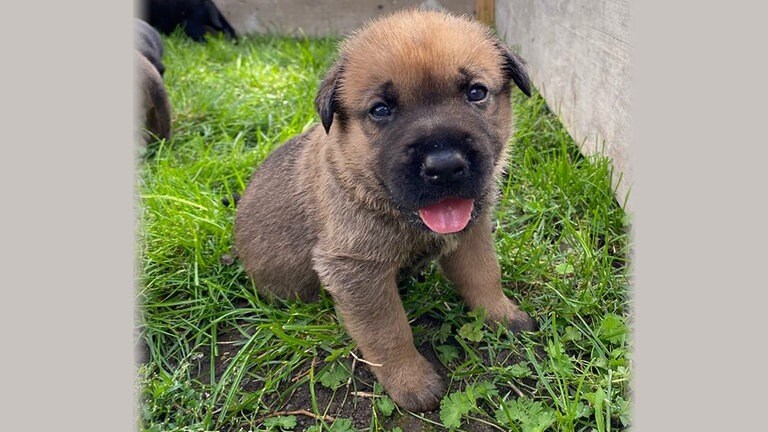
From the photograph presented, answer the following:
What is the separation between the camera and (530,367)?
2365mm

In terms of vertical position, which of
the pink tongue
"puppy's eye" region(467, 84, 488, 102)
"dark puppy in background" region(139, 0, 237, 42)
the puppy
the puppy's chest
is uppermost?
"puppy's eye" region(467, 84, 488, 102)

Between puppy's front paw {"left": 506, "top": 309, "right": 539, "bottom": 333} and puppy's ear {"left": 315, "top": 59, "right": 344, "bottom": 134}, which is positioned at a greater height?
puppy's ear {"left": 315, "top": 59, "right": 344, "bottom": 134}

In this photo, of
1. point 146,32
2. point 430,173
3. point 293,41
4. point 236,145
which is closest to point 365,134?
point 430,173

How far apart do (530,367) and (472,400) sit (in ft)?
1.05

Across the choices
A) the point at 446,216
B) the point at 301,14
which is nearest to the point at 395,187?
the point at 446,216

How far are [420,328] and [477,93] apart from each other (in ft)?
3.29

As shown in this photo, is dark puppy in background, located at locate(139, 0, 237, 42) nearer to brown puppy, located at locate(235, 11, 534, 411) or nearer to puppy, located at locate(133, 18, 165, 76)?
puppy, located at locate(133, 18, 165, 76)

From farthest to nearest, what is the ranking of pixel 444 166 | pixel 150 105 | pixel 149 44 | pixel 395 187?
1. pixel 149 44
2. pixel 150 105
3. pixel 395 187
4. pixel 444 166

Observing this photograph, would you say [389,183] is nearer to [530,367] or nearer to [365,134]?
[365,134]

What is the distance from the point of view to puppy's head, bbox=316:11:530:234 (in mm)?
1955

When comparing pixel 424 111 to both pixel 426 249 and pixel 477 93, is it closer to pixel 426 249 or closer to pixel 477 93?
pixel 477 93

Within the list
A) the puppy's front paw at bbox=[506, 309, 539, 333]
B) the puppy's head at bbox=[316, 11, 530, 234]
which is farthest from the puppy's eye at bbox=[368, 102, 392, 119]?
the puppy's front paw at bbox=[506, 309, 539, 333]

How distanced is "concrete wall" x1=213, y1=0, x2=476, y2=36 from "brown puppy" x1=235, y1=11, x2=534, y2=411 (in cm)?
424

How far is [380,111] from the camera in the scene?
2090 mm
